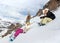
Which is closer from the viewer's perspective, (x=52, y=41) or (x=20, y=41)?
(x=52, y=41)

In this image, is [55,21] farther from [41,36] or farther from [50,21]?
[41,36]

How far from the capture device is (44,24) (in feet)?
61.9

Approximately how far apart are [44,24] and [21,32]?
6.98 ft

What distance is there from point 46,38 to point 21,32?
3703 millimetres

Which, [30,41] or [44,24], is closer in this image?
[30,41]

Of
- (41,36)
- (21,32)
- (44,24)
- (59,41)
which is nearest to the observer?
(59,41)

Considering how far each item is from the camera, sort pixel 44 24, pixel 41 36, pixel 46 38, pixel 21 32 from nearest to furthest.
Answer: pixel 46 38 → pixel 41 36 → pixel 21 32 → pixel 44 24

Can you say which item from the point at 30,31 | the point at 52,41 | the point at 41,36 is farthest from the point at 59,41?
the point at 30,31

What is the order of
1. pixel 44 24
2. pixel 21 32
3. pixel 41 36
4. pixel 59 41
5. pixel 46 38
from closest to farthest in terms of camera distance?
pixel 59 41, pixel 46 38, pixel 41 36, pixel 21 32, pixel 44 24

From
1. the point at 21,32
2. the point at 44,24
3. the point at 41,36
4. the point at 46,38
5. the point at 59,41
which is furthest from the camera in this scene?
the point at 44,24

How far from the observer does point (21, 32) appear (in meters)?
17.5

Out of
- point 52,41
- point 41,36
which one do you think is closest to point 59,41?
point 52,41

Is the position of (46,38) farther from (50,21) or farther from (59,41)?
(50,21)

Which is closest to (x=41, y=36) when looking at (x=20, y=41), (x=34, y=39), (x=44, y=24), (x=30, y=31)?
(x=34, y=39)
